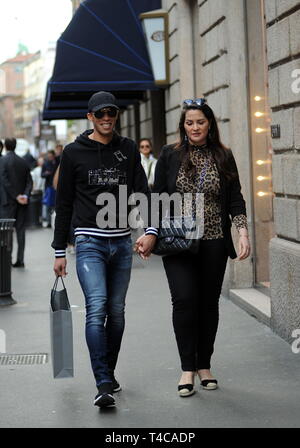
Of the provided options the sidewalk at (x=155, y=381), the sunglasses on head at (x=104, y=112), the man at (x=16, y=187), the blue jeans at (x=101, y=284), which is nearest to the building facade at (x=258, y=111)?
the sidewalk at (x=155, y=381)

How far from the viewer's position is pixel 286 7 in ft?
24.5

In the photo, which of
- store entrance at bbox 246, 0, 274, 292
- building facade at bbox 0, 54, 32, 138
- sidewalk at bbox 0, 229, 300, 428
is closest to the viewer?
sidewalk at bbox 0, 229, 300, 428

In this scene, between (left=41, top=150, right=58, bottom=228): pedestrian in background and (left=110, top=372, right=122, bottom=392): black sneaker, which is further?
(left=41, top=150, right=58, bottom=228): pedestrian in background

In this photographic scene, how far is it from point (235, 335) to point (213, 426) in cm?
281

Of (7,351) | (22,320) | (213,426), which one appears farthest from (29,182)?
(213,426)

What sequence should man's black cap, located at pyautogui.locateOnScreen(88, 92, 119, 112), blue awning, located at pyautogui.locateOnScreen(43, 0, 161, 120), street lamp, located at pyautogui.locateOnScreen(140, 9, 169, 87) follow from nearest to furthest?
man's black cap, located at pyautogui.locateOnScreen(88, 92, 119, 112) → street lamp, located at pyautogui.locateOnScreen(140, 9, 169, 87) → blue awning, located at pyautogui.locateOnScreen(43, 0, 161, 120)

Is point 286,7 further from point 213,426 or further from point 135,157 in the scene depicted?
point 213,426

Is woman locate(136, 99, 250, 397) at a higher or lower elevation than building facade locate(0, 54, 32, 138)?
lower

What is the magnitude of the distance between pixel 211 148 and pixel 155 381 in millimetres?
1654

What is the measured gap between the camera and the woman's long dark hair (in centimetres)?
609

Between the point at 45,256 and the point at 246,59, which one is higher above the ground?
the point at 246,59

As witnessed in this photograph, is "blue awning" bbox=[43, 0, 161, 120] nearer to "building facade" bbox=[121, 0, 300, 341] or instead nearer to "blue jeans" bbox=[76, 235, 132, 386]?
"building facade" bbox=[121, 0, 300, 341]

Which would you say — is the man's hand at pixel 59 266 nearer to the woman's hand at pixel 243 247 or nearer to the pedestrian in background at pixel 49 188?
the woman's hand at pixel 243 247

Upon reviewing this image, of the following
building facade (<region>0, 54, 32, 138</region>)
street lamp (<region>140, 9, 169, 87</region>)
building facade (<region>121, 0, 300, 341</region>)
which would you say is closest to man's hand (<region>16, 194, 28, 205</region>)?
building facade (<region>121, 0, 300, 341</region>)
